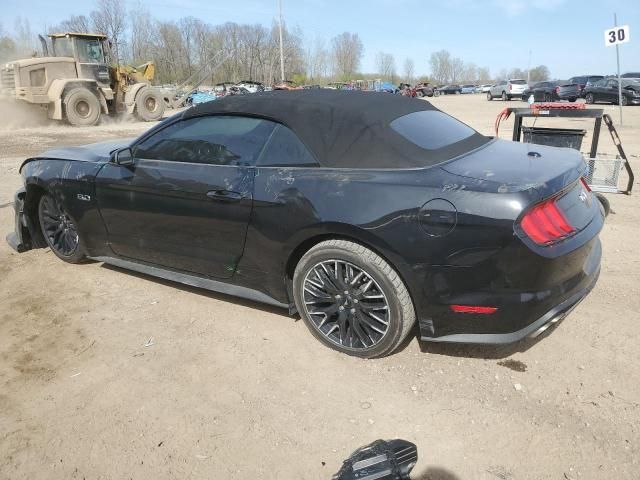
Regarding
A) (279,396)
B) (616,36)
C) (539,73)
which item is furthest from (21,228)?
(539,73)

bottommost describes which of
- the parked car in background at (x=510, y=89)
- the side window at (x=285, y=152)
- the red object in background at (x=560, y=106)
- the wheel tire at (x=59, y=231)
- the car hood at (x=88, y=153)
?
the wheel tire at (x=59, y=231)

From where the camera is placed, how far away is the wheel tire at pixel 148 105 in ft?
64.9

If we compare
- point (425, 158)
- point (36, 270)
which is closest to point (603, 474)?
point (425, 158)

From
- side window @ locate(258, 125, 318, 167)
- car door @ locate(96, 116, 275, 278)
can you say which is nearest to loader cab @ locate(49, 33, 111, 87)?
car door @ locate(96, 116, 275, 278)

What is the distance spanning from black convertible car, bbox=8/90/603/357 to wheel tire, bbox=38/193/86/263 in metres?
0.55

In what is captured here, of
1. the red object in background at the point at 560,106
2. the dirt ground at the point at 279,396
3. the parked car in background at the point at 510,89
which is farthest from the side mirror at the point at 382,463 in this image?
the parked car in background at the point at 510,89

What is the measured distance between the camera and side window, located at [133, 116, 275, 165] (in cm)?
324

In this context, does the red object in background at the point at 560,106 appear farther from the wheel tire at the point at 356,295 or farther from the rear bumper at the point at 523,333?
the wheel tire at the point at 356,295

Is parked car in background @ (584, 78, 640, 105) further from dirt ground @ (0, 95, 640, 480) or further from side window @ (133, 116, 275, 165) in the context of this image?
side window @ (133, 116, 275, 165)

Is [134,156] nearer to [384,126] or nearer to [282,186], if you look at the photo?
[282,186]

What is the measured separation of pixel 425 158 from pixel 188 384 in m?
1.86

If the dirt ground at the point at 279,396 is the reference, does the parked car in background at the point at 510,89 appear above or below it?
above

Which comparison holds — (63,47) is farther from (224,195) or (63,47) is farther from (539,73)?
(539,73)

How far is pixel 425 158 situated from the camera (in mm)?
2797
